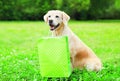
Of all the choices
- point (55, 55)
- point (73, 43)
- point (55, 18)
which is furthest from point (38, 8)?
point (55, 55)

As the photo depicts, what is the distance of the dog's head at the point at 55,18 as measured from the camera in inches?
289

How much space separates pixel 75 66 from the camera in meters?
8.00

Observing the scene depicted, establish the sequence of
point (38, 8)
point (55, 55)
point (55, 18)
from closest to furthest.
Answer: point (55, 55) → point (55, 18) → point (38, 8)

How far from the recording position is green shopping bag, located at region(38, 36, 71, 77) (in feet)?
22.3

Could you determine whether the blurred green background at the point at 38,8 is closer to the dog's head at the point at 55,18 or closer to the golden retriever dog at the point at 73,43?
the golden retriever dog at the point at 73,43

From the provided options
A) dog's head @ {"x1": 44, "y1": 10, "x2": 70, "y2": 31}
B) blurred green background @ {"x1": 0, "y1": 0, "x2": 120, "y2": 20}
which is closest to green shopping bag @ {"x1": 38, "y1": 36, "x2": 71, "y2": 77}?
dog's head @ {"x1": 44, "y1": 10, "x2": 70, "y2": 31}

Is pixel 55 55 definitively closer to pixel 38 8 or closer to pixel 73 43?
pixel 73 43

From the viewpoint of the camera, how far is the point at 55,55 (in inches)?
268

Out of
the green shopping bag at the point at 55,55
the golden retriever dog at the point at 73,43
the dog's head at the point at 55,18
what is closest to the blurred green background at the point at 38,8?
the golden retriever dog at the point at 73,43

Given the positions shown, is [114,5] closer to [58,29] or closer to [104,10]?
[104,10]

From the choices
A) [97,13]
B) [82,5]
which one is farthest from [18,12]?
[97,13]

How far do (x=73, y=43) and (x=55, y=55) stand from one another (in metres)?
0.97

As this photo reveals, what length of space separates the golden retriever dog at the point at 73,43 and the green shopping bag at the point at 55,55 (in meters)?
0.62

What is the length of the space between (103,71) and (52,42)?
1762 millimetres
